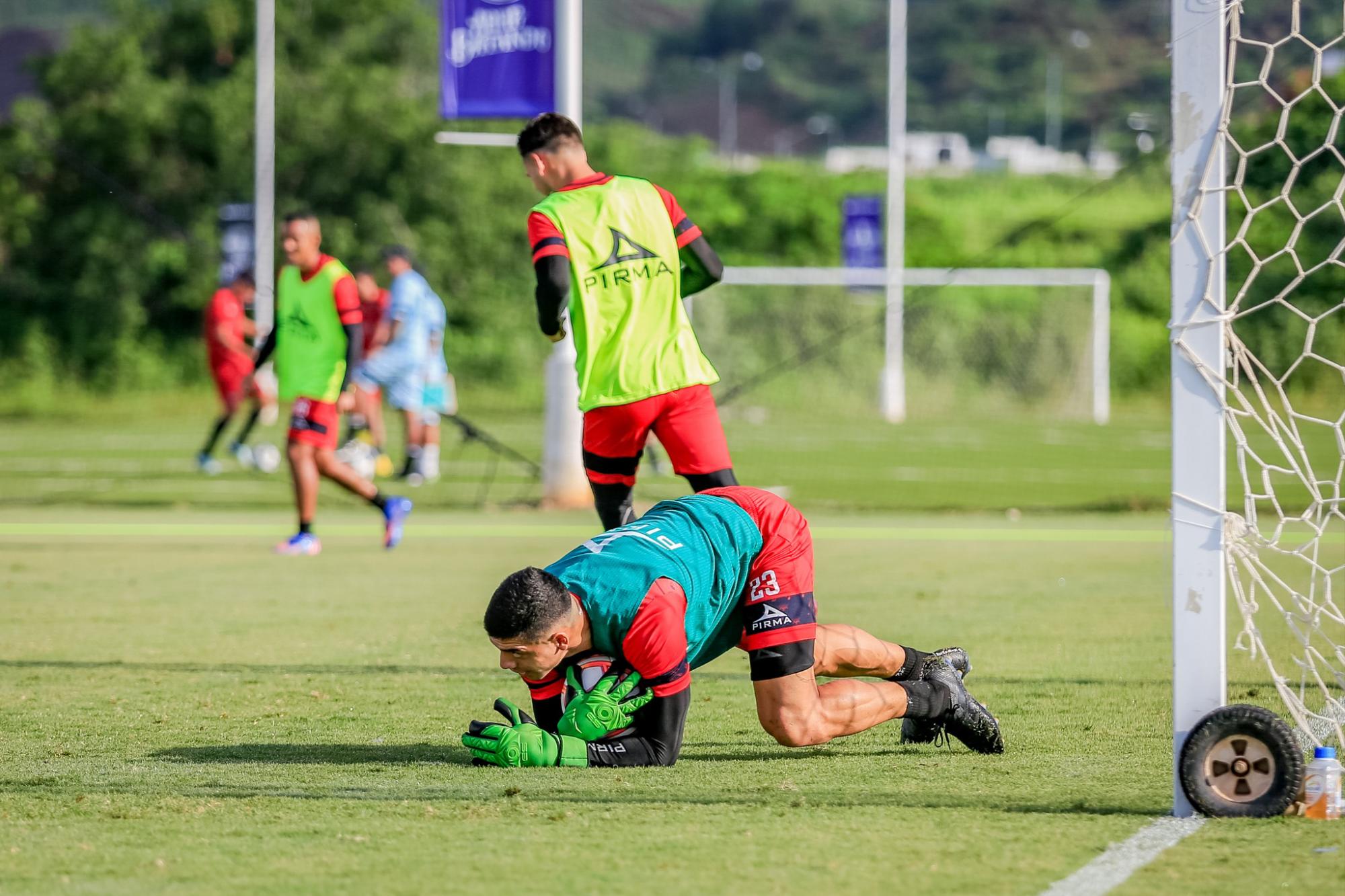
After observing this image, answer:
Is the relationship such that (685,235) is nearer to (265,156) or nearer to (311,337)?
(311,337)

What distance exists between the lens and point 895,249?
3847 cm

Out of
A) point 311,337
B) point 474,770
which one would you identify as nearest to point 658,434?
point 474,770

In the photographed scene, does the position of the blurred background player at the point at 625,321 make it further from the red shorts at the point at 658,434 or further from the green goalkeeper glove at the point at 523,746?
the green goalkeeper glove at the point at 523,746

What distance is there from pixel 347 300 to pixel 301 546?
1.79 metres

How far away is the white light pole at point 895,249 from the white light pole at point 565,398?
20.3m

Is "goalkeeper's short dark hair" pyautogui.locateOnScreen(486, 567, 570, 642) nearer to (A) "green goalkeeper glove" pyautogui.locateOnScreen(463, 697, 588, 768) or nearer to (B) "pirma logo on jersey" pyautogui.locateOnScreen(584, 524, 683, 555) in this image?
(B) "pirma logo on jersey" pyautogui.locateOnScreen(584, 524, 683, 555)

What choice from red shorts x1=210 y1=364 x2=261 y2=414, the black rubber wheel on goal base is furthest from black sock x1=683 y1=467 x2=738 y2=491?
red shorts x1=210 y1=364 x2=261 y2=414

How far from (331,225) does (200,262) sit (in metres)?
3.24

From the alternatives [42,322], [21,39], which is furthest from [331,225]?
[21,39]

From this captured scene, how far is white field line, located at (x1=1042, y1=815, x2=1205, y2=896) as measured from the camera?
3.74 m

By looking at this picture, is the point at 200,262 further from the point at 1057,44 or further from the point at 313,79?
the point at 1057,44

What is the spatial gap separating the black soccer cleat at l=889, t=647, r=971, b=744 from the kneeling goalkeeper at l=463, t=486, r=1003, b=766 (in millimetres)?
33

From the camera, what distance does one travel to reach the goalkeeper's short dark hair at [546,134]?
7.10 meters

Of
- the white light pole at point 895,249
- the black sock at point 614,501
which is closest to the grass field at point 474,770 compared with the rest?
the black sock at point 614,501
